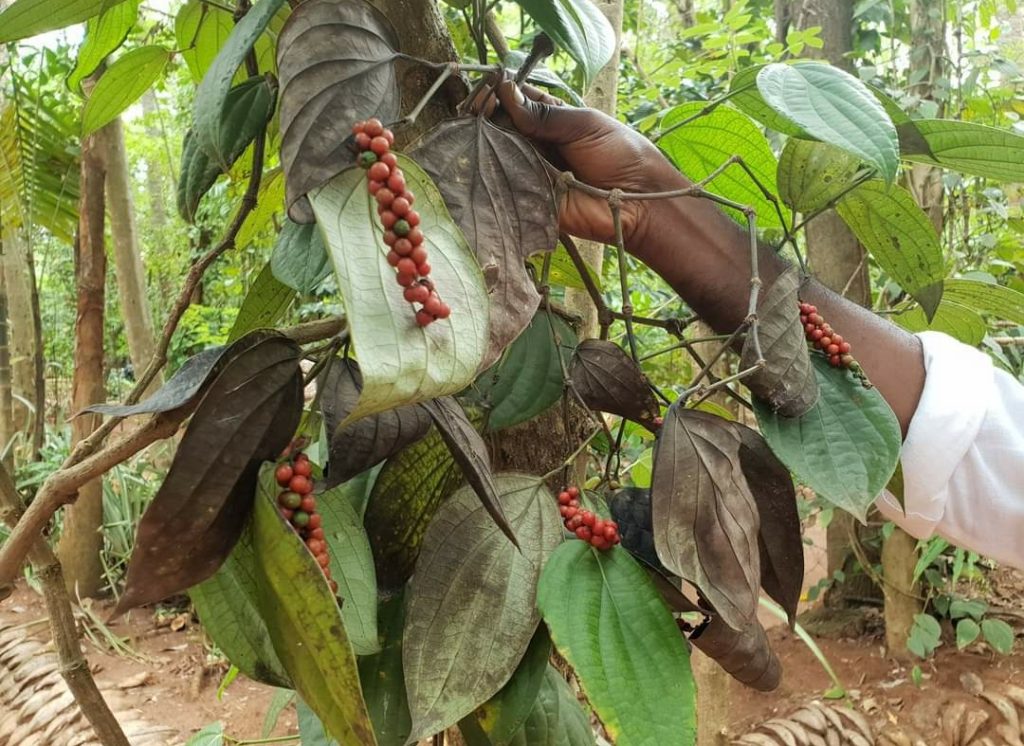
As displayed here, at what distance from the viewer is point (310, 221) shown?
29cm

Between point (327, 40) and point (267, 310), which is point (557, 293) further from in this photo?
point (327, 40)

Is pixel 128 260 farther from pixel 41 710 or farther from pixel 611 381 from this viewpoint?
pixel 611 381

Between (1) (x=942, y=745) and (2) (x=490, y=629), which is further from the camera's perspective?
(1) (x=942, y=745)

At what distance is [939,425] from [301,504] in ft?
1.30

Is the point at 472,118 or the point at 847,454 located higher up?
the point at 472,118

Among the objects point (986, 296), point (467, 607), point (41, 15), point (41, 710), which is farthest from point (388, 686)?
point (41, 710)

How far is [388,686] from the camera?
343mm

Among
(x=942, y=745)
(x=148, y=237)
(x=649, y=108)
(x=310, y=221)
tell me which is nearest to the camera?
(x=310, y=221)

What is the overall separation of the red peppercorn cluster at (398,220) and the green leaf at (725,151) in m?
0.31

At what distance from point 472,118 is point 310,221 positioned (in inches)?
3.7

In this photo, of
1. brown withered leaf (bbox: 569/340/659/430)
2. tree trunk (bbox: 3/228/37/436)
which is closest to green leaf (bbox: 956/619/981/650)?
brown withered leaf (bbox: 569/340/659/430)

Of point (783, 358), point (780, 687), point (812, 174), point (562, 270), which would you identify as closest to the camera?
point (783, 358)

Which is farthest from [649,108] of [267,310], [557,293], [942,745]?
[267,310]

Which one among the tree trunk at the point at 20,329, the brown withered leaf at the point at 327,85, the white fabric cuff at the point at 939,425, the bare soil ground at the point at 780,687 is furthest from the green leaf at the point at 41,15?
the tree trunk at the point at 20,329
